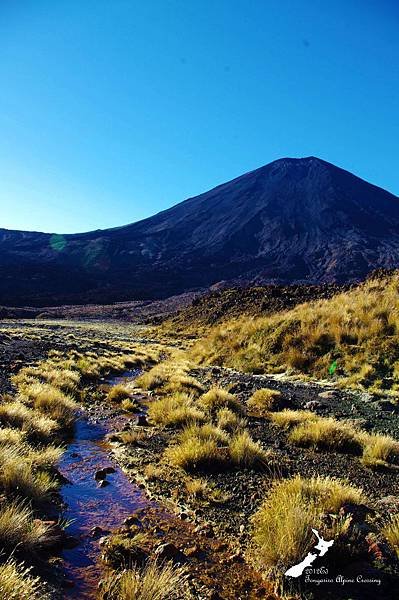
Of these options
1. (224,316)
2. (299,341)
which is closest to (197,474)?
(299,341)

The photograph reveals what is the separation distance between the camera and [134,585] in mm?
3010

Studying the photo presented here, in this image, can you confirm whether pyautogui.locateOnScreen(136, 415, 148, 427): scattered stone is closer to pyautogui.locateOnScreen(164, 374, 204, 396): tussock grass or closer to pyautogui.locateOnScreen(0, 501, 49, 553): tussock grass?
pyautogui.locateOnScreen(164, 374, 204, 396): tussock grass

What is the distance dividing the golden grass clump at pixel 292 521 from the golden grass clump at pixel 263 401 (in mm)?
4888

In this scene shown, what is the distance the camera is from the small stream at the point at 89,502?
11.6 ft

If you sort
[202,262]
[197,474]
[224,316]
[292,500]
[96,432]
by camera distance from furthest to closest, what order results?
[202,262], [224,316], [96,432], [197,474], [292,500]

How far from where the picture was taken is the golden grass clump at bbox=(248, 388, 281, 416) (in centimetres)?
962

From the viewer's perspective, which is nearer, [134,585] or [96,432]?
[134,585]

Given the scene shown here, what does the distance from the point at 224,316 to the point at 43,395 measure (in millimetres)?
35550

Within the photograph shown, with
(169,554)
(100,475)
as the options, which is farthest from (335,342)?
(169,554)

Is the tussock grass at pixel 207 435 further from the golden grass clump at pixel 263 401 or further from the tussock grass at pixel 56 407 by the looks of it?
the golden grass clump at pixel 263 401

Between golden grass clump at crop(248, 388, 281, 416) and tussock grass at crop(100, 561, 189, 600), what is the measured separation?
6.24 metres

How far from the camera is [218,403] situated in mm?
9570

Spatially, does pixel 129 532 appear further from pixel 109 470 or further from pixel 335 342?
pixel 335 342

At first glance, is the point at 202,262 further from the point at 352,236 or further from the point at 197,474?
the point at 197,474
